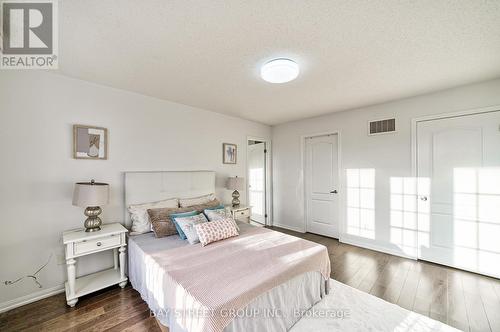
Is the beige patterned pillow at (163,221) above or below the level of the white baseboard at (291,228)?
above

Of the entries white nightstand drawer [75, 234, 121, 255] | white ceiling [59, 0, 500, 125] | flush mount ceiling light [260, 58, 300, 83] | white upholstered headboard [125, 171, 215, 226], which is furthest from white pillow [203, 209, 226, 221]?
flush mount ceiling light [260, 58, 300, 83]

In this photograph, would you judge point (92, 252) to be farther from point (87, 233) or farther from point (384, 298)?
point (384, 298)

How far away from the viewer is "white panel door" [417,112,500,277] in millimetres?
2508

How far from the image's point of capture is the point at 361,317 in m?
1.87

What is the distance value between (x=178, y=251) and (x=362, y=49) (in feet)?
8.40

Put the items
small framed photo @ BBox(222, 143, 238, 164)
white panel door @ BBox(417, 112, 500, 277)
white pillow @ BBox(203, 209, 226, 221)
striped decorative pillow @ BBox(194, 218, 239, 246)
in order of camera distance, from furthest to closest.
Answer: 1. small framed photo @ BBox(222, 143, 238, 164)
2. white pillow @ BBox(203, 209, 226, 221)
3. white panel door @ BBox(417, 112, 500, 277)
4. striped decorative pillow @ BBox(194, 218, 239, 246)

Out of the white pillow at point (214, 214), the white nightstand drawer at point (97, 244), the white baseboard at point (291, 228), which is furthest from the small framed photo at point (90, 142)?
the white baseboard at point (291, 228)

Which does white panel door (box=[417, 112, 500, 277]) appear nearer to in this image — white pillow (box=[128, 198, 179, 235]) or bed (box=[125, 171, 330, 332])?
bed (box=[125, 171, 330, 332])

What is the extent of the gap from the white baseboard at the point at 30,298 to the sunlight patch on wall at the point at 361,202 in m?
4.21

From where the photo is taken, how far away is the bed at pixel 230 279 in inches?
51.5

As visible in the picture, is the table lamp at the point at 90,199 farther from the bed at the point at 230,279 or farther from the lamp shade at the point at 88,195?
the bed at the point at 230,279

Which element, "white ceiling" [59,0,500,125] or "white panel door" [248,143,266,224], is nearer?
"white ceiling" [59,0,500,125]

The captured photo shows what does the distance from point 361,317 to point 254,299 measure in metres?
1.21

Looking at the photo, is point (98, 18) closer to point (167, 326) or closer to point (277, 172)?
point (167, 326)
